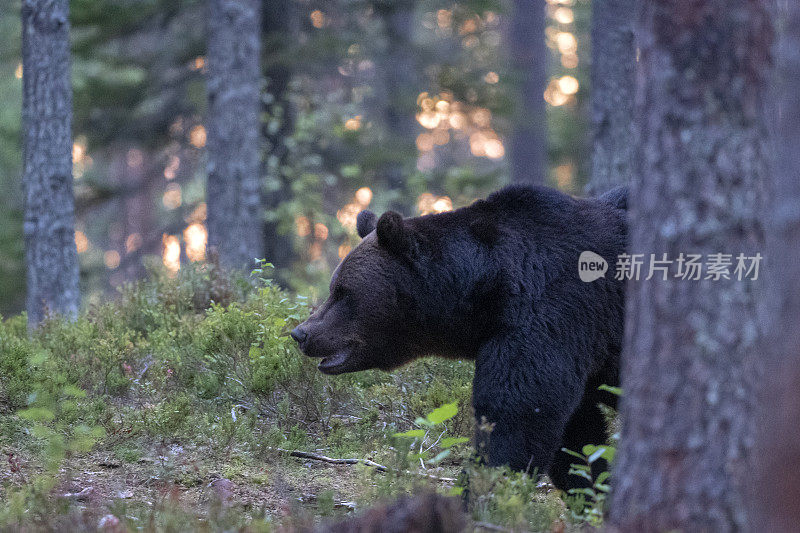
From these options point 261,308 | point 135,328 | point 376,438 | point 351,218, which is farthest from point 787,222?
point 351,218

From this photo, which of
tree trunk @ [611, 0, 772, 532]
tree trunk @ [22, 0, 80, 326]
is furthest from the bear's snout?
tree trunk @ [22, 0, 80, 326]

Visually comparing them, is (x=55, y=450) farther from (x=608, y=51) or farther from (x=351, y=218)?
(x=351, y=218)

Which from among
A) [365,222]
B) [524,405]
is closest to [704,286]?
[524,405]

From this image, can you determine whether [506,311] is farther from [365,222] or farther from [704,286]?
[704,286]

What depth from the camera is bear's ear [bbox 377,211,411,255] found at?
4961 millimetres

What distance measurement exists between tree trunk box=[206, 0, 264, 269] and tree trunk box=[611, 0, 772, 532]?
8.35 meters

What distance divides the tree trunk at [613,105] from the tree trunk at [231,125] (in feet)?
15.3

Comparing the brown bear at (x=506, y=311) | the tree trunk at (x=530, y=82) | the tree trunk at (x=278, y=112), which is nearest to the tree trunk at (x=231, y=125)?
the tree trunk at (x=278, y=112)

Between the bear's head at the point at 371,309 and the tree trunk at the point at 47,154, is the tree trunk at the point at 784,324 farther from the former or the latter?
the tree trunk at the point at 47,154

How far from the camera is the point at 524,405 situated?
4395 mm

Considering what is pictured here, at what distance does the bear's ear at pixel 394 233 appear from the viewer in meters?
4.96

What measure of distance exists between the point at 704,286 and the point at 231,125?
8.83 meters

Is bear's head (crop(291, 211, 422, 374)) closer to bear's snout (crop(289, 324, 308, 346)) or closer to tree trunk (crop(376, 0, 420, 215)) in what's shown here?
bear's snout (crop(289, 324, 308, 346))

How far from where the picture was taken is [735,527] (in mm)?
2926
